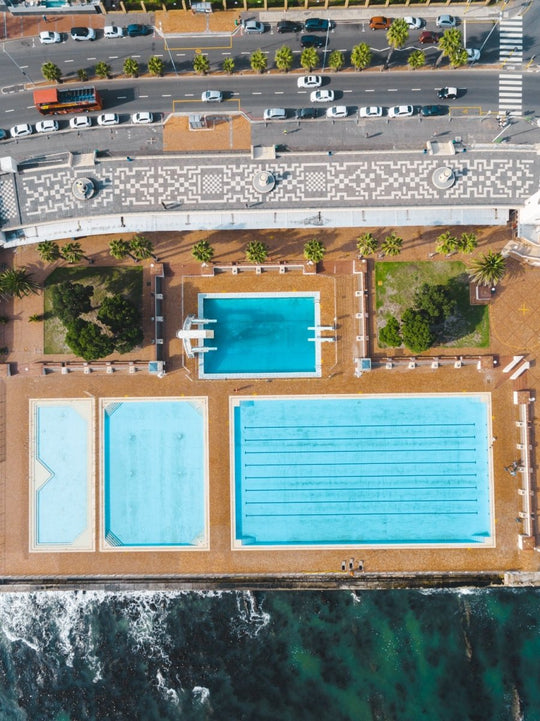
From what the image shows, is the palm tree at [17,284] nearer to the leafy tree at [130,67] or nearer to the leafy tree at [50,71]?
the leafy tree at [50,71]

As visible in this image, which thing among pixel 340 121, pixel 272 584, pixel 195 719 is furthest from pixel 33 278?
pixel 195 719

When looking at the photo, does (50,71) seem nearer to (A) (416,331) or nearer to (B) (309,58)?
(B) (309,58)

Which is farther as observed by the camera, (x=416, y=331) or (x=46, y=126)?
(x=46, y=126)

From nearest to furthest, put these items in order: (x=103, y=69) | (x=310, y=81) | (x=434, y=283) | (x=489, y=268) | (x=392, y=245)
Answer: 1. (x=489, y=268)
2. (x=392, y=245)
3. (x=103, y=69)
4. (x=310, y=81)
5. (x=434, y=283)

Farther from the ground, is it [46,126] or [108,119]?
[108,119]

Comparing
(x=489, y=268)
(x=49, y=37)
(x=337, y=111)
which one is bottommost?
(x=489, y=268)

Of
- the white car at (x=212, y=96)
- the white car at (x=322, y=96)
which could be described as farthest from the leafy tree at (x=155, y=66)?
the white car at (x=322, y=96)

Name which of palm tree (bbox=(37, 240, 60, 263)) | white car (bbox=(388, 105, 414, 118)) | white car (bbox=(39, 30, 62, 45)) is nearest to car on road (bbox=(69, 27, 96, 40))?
white car (bbox=(39, 30, 62, 45))

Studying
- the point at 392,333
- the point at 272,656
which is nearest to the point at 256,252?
the point at 392,333

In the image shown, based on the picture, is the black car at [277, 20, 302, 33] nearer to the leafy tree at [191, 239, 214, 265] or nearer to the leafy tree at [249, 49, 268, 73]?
the leafy tree at [249, 49, 268, 73]
